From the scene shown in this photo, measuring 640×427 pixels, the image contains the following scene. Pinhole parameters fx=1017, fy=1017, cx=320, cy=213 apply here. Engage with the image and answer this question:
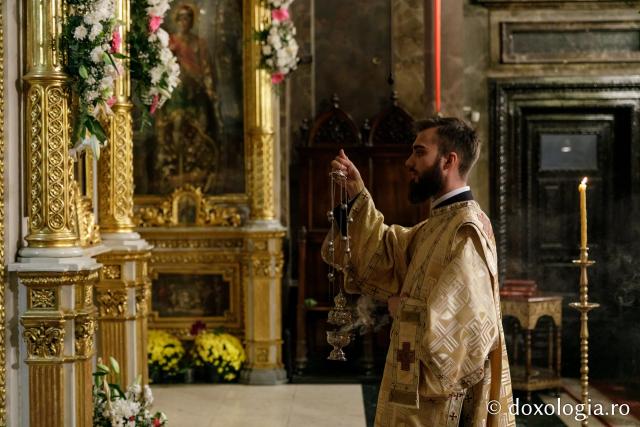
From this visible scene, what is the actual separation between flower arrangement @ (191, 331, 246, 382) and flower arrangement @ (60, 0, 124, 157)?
13.2 feet

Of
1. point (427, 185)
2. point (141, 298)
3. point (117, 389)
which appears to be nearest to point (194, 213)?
point (141, 298)

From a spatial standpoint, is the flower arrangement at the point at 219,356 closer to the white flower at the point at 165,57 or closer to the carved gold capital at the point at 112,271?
the carved gold capital at the point at 112,271

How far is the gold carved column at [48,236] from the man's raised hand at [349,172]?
1.42 meters

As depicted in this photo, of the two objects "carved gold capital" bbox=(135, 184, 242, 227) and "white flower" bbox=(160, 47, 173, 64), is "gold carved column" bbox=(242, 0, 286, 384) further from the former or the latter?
"white flower" bbox=(160, 47, 173, 64)

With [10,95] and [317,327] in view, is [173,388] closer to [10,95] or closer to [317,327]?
[317,327]

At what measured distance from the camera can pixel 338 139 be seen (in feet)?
30.3

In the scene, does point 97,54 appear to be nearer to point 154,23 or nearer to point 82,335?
point 82,335

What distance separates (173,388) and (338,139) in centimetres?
265

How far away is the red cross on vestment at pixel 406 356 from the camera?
3.80 meters

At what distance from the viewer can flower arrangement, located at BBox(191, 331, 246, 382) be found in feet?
28.8

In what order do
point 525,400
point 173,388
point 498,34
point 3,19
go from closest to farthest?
point 3,19
point 525,400
point 173,388
point 498,34

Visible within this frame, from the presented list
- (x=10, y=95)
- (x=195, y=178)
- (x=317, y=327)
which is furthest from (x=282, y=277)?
(x=10, y=95)

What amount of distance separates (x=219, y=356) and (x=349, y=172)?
196 inches

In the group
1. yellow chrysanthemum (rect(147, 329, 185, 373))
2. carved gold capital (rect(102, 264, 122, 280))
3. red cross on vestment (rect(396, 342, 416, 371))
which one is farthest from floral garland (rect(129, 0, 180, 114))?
red cross on vestment (rect(396, 342, 416, 371))
